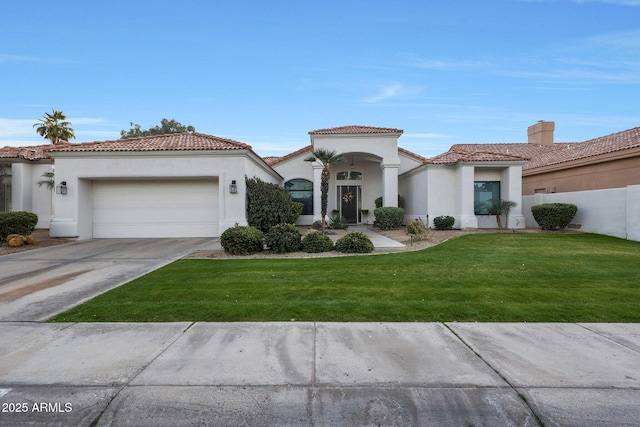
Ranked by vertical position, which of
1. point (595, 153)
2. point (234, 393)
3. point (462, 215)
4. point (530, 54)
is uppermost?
point (530, 54)

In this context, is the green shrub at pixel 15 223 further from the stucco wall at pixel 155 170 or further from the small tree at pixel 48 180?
the small tree at pixel 48 180

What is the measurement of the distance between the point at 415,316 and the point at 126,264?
25.6ft

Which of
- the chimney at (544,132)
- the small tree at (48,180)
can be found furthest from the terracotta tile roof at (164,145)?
the chimney at (544,132)

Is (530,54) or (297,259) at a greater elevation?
(530,54)

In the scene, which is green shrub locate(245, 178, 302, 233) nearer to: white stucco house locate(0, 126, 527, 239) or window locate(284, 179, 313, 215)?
white stucco house locate(0, 126, 527, 239)

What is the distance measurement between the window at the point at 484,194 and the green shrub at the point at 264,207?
10723 millimetres

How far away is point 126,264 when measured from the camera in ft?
28.1

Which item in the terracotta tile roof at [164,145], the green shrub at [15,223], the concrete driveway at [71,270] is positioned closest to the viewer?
the concrete driveway at [71,270]

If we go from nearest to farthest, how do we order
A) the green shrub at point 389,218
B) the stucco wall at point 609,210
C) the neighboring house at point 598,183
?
the stucco wall at point 609,210
the neighboring house at point 598,183
the green shrub at point 389,218

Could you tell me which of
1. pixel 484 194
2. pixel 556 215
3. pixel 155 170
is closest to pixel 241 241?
pixel 155 170

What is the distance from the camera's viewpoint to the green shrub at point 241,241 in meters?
9.85

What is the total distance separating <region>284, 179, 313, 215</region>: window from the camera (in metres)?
21.1

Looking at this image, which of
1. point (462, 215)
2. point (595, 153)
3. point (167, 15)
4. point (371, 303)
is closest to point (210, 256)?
point (371, 303)

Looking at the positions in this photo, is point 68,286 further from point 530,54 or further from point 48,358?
point 530,54
